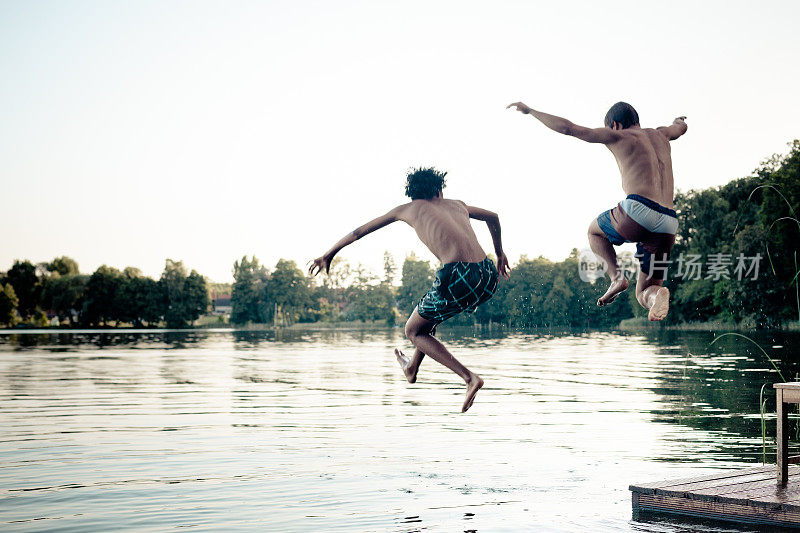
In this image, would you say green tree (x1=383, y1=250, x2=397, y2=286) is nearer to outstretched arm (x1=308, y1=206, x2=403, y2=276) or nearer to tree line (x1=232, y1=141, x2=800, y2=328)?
tree line (x1=232, y1=141, x2=800, y2=328)

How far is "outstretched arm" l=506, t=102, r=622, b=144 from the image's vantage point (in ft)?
20.1

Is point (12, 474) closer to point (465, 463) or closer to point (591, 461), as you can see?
point (465, 463)

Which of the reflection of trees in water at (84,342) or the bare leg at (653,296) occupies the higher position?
the bare leg at (653,296)

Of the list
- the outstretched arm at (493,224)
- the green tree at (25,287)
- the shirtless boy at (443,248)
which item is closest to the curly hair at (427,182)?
the shirtless boy at (443,248)

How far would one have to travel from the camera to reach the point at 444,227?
754 centimetres

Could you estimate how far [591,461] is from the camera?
16.1m

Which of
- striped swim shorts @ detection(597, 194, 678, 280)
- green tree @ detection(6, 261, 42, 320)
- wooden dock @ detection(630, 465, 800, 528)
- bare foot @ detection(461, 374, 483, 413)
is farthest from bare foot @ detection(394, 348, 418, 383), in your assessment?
green tree @ detection(6, 261, 42, 320)

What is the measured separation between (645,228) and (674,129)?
0.84 metres

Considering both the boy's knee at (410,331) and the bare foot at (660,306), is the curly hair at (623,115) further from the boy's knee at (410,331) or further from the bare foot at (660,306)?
the boy's knee at (410,331)

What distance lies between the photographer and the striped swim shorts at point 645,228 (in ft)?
21.0

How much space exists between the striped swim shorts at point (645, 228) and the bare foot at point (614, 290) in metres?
0.33

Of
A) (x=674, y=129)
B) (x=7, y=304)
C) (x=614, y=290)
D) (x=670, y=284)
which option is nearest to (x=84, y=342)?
(x=670, y=284)

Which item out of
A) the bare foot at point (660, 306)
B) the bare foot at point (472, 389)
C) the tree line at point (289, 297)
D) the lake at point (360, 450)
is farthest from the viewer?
the tree line at point (289, 297)

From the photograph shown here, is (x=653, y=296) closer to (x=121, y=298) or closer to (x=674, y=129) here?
(x=674, y=129)
